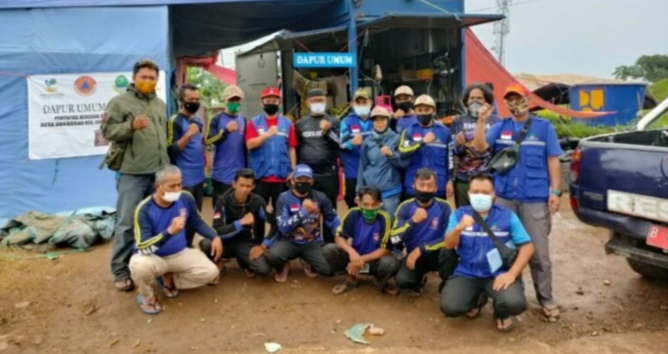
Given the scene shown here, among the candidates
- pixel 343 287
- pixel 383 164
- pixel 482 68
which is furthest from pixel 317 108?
pixel 482 68

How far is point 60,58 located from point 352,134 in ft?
13.8

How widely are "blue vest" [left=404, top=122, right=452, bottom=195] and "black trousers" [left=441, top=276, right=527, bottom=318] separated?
1121 millimetres

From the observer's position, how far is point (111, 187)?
732cm

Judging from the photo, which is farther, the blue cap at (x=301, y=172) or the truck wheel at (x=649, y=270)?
the truck wheel at (x=649, y=270)

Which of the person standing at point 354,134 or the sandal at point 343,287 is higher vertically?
the person standing at point 354,134

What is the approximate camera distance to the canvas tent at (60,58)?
6.93 metres

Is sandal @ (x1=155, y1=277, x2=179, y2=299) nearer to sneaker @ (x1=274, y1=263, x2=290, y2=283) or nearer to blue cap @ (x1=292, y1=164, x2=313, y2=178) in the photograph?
sneaker @ (x1=274, y1=263, x2=290, y2=283)

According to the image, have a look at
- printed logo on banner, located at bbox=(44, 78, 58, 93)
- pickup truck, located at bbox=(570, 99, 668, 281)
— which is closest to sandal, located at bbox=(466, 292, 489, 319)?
pickup truck, located at bbox=(570, 99, 668, 281)

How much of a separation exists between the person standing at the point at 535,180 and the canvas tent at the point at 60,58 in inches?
197

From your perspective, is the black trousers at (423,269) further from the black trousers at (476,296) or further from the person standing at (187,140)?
the person standing at (187,140)

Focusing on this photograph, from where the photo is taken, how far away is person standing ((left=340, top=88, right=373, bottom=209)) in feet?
17.1

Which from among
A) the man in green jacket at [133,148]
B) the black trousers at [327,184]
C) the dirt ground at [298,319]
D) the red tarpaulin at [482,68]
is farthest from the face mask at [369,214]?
the red tarpaulin at [482,68]

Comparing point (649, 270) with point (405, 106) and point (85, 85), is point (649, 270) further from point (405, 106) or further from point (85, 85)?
point (85, 85)

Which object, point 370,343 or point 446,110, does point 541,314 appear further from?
point 446,110
